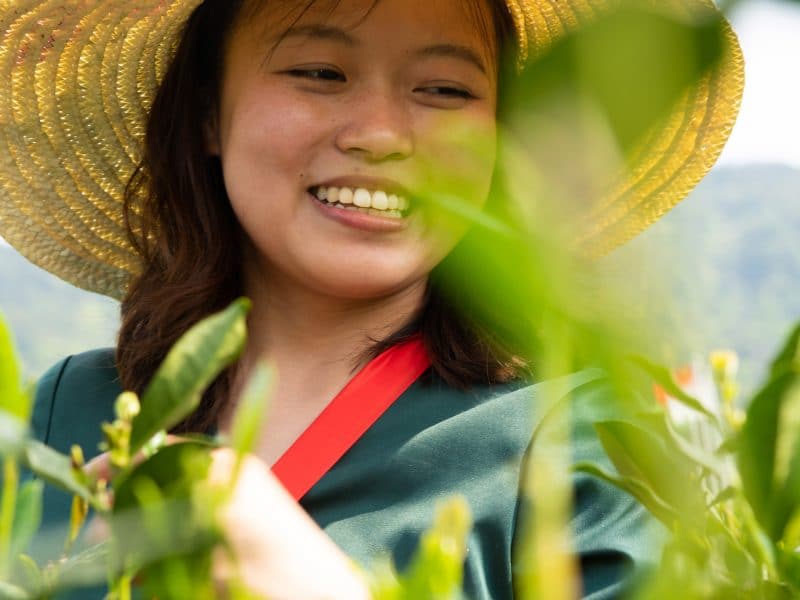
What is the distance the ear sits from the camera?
146 centimetres

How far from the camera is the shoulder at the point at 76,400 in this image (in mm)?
1352

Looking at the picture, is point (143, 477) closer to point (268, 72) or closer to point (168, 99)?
point (268, 72)

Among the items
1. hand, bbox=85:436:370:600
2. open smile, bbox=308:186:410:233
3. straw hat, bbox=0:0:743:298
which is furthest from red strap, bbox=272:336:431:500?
hand, bbox=85:436:370:600

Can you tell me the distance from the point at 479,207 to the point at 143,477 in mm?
108

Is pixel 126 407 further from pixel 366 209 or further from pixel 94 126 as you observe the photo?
pixel 94 126

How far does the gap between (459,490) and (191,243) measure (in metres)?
0.52

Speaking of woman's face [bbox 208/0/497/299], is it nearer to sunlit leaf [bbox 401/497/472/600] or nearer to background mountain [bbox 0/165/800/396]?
background mountain [bbox 0/165/800/396]

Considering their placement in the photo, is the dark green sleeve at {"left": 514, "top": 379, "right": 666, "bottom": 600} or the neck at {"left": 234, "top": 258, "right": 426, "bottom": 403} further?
the neck at {"left": 234, "top": 258, "right": 426, "bottom": 403}

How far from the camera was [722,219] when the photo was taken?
19 cm

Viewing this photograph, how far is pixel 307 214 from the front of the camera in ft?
4.04

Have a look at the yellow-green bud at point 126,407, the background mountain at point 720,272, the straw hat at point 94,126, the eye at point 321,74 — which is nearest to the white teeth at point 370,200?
the eye at point 321,74

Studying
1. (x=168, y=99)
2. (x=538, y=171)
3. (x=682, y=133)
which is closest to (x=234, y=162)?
(x=168, y=99)

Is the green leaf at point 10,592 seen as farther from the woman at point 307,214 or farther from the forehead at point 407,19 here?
the forehead at point 407,19

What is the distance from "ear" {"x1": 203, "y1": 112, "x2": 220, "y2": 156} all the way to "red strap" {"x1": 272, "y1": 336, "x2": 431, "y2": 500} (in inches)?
14.8
